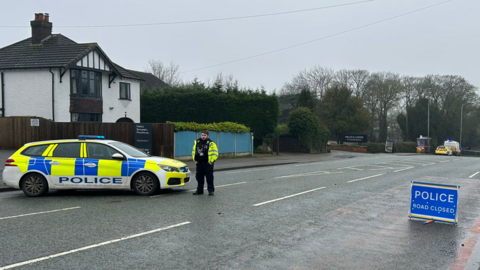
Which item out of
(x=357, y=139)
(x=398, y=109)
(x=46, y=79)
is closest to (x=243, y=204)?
(x=46, y=79)

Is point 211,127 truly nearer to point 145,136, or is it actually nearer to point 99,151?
point 145,136

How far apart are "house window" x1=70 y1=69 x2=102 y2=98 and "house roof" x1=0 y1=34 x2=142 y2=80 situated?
3.82 ft

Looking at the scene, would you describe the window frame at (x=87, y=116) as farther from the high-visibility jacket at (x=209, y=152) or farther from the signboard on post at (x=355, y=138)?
the signboard on post at (x=355, y=138)

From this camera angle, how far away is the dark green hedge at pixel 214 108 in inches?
1315

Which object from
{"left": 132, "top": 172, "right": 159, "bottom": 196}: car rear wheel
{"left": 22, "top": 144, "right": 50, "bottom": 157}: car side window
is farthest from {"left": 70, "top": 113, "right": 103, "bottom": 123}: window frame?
{"left": 132, "top": 172, "right": 159, "bottom": 196}: car rear wheel

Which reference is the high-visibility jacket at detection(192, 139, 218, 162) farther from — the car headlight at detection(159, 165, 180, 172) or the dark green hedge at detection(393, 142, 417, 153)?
the dark green hedge at detection(393, 142, 417, 153)

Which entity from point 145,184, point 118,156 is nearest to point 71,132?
point 118,156

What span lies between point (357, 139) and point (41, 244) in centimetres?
5479

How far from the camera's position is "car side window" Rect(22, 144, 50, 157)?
432 inches

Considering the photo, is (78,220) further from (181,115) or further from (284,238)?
(181,115)

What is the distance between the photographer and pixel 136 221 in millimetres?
7699

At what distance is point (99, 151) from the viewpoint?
1098 cm

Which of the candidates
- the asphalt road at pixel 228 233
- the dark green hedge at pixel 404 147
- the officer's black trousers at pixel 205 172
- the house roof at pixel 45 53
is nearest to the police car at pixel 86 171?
the asphalt road at pixel 228 233

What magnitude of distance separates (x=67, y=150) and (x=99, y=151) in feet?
2.78
